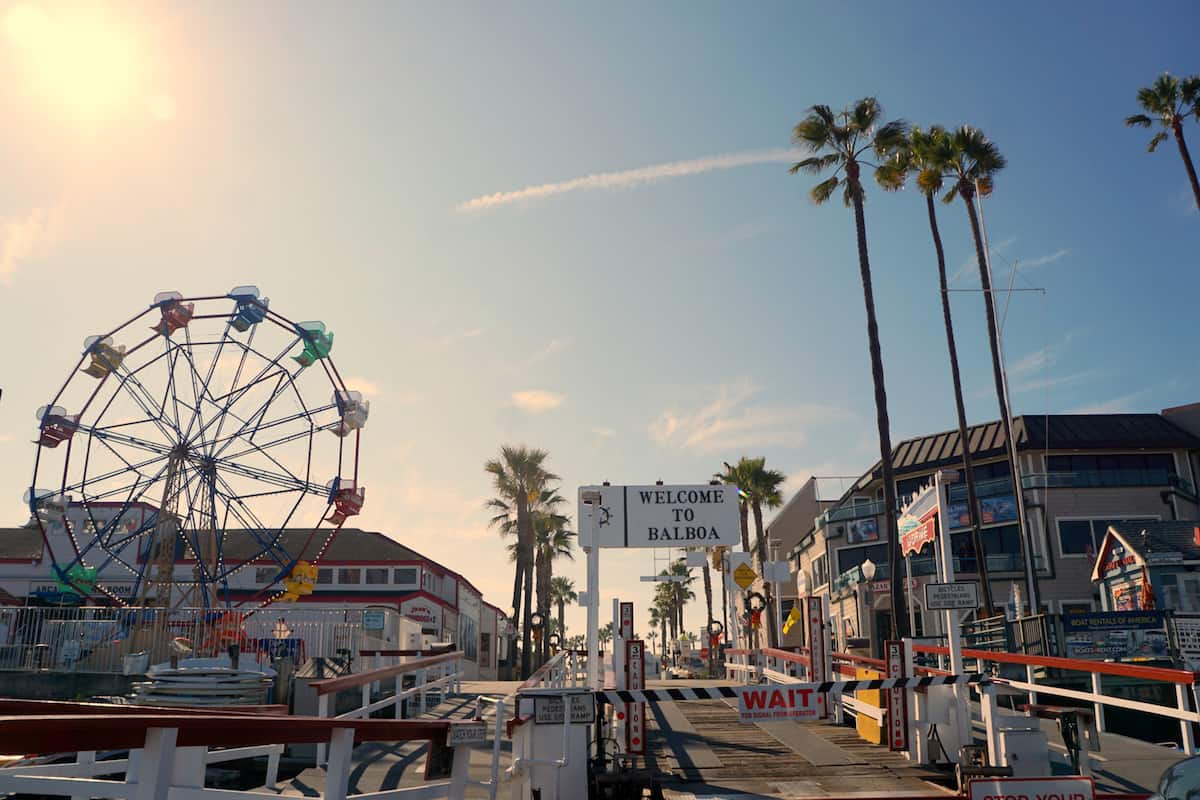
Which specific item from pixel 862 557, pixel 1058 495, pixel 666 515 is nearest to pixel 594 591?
pixel 666 515

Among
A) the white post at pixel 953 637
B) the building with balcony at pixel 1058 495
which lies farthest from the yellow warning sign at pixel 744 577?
the building with balcony at pixel 1058 495

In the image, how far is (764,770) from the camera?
9688 mm

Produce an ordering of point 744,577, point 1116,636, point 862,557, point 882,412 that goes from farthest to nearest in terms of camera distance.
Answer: point 862,557 → point 882,412 → point 1116,636 → point 744,577

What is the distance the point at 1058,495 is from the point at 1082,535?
80.0 inches

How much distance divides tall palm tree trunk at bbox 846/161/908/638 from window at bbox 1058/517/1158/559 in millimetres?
15800

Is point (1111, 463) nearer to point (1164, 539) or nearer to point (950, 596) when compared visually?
point (1164, 539)

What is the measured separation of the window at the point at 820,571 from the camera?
54.1 m

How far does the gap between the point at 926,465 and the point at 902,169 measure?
19187 millimetres

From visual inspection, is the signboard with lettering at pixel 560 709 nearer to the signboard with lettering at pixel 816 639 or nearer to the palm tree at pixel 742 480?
the signboard with lettering at pixel 816 639

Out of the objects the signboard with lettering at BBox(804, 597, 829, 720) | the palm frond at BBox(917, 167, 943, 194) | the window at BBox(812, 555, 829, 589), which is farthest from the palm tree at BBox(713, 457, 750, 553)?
the signboard with lettering at BBox(804, 597, 829, 720)

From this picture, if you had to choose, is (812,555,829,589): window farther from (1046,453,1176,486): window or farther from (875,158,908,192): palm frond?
(875,158,908,192): palm frond

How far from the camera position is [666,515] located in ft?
40.2

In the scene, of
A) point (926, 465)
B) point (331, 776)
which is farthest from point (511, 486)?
point (331, 776)

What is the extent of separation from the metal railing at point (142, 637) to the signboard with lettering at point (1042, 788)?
12.9 m
